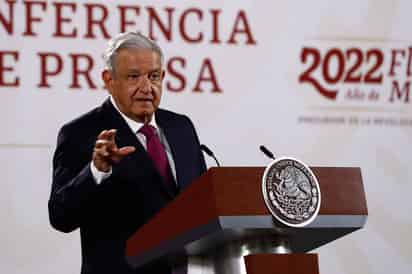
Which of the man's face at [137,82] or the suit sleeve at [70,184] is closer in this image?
the suit sleeve at [70,184]

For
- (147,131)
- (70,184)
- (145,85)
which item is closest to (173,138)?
(147,131)

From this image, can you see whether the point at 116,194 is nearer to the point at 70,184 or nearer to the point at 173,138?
the point at 173,138

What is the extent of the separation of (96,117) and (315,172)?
142 centimetres

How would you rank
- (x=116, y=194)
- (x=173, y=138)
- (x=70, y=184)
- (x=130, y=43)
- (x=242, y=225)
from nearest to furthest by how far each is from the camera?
(x=242, y=225) → (x=70, y=184) → (x=130, y=43) → (x=116, y=194) → (x=173, y=138)

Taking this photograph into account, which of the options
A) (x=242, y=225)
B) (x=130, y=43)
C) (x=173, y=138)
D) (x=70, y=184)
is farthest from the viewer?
(x=173, y=138)

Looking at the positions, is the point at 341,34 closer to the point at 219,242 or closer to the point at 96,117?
the point at 96,117

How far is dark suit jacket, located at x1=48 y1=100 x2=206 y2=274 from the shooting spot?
112 inches

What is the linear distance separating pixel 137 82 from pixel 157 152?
23 cm

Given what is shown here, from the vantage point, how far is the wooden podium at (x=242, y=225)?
6.18ft

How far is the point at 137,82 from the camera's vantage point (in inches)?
116

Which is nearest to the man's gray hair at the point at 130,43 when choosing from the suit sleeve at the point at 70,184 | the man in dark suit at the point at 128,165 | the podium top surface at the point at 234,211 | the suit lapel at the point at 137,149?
the man in dark suit at the point at 128,165

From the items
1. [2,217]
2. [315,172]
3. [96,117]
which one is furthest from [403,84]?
[315,172]

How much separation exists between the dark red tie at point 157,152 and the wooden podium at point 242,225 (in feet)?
2.57

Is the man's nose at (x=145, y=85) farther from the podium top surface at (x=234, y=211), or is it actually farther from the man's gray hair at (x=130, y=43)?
the podium top surface at (x=234, y=211)
